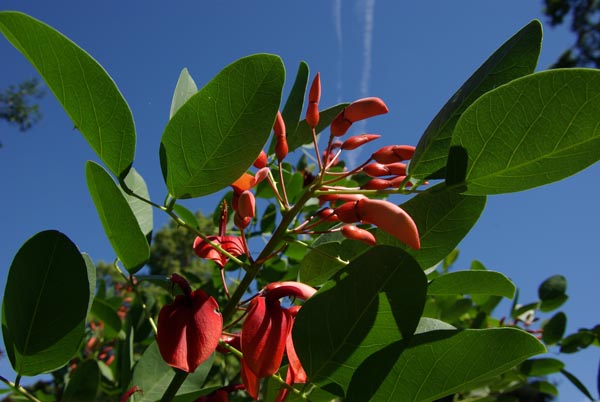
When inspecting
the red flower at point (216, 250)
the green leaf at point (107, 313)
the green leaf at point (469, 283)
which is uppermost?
the red flower at point (216, 250)

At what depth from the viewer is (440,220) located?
854 mm

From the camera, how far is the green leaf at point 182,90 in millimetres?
931

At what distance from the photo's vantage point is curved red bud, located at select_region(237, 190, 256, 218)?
84 centimetres

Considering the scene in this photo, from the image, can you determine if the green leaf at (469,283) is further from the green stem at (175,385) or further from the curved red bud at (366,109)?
the green stem at (175,385)

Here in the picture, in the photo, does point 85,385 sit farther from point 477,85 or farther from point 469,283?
point 477,85

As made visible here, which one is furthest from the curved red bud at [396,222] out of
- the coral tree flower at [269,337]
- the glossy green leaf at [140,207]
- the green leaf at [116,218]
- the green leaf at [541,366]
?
the green leaf at [541,366]

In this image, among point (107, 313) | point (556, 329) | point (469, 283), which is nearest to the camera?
point (469, 283)

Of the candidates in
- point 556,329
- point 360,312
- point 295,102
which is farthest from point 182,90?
point 556,329

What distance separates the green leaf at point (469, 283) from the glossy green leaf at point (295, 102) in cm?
38

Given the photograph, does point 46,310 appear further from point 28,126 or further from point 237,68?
point 28,126

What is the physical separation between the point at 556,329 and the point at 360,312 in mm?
1934

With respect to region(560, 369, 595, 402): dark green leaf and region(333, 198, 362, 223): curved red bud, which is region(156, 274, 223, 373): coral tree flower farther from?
region(560, 369, 595, 402): dark green leaf

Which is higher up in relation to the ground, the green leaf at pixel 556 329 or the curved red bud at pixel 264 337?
the curved red bud at pixel 264 337

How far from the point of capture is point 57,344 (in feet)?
2.65
